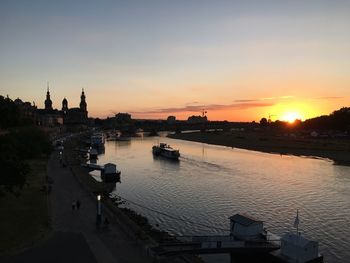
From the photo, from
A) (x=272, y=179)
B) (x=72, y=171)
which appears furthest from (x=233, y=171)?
(x=72, y=171)

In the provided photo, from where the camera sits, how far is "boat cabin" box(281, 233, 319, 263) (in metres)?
24.2

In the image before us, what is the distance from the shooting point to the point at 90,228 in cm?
2964

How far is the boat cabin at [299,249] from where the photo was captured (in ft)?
79.4

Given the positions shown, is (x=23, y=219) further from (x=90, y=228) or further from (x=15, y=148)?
(x=15, y=148)

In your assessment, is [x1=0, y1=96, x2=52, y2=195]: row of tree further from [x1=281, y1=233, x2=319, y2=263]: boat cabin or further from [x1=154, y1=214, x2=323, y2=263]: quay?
[x1=281, y1=233, x2=319, y2=263]: boat cabin

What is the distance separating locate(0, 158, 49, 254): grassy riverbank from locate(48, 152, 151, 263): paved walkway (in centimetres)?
105

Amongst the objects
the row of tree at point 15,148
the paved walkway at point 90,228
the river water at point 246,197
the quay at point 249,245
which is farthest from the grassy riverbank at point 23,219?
the river water at point 246,197

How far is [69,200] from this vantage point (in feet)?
130

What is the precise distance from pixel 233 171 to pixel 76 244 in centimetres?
4883

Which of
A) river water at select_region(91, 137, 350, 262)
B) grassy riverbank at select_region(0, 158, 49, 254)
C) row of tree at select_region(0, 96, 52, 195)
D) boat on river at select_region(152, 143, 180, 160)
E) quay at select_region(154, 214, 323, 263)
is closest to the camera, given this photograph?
quay at select_region(154, 214, 323, 263)

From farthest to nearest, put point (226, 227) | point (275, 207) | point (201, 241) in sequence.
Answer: point (275, 207), point (226, 227), point (201, 241)

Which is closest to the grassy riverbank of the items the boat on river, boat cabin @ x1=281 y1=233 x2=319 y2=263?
boat cabin @ x1=281 y1=233 x2=319 y2=263

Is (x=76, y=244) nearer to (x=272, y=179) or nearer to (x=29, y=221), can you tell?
(x=29, y=221)

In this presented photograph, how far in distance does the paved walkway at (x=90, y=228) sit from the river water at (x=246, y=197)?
612 centimetres
